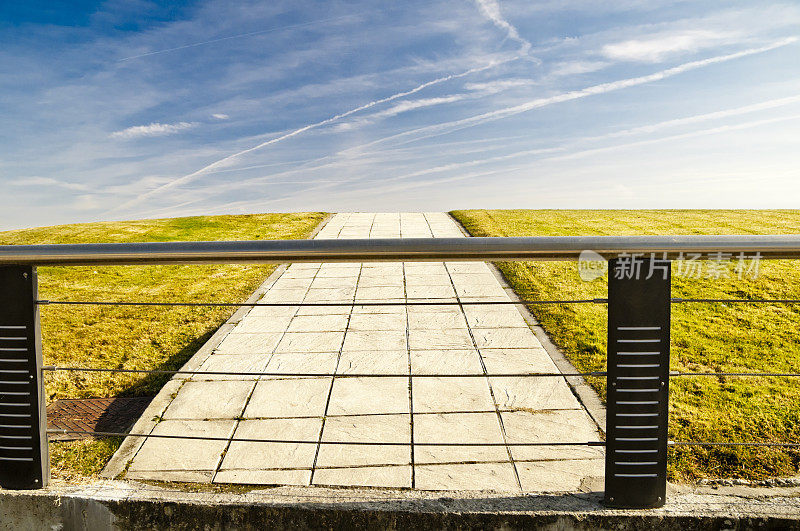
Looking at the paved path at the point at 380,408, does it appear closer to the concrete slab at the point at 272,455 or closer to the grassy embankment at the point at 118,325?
the concrete slab at the point at 272,455

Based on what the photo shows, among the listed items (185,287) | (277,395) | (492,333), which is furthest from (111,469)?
(185,287)

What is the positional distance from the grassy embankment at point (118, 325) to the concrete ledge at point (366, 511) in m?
0.97

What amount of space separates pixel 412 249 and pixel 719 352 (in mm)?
4023

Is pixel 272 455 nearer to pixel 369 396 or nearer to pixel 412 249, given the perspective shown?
pixel 369 396

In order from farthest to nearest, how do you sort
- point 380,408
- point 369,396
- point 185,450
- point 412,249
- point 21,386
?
point 369,396 < point 380,408 < point 185,450 < point 21,386 < point 412,249

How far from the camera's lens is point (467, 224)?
11.2m

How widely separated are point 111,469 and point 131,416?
2.74 ft

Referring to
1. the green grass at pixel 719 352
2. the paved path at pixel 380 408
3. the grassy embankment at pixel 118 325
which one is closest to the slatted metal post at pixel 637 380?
the paved path at pixel 380 408

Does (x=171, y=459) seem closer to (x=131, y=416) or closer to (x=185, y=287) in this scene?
(x=131, y=416)

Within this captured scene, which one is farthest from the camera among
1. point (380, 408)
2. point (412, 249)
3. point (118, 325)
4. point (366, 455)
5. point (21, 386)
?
point (118, 325)

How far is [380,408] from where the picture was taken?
10.5 feet

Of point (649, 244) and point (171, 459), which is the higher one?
point (649, 244)

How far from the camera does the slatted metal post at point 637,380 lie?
65.7 inches

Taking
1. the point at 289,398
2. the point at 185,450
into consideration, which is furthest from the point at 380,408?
the point at 185,450
